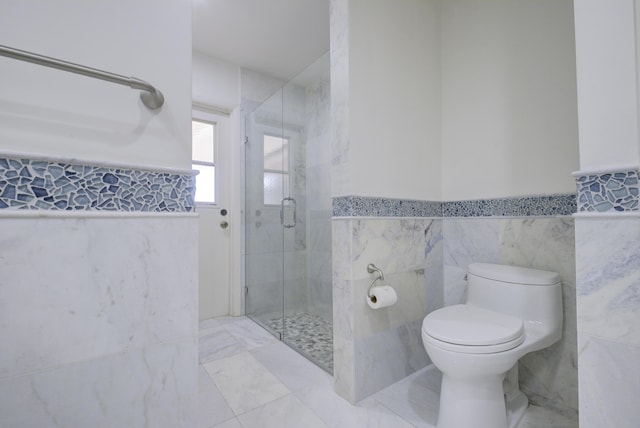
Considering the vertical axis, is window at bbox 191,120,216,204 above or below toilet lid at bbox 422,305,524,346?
above

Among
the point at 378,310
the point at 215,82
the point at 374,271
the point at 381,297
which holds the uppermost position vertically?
the point at 215,82

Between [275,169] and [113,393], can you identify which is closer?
[113,393]

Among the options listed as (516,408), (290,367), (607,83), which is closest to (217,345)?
Result: (290,367)

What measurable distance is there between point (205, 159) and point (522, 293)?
2.58 metres

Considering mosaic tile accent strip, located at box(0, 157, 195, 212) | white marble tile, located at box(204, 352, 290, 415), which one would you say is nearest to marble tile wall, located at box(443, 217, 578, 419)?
white marble tile, located at box(204, 352, 290, 415)

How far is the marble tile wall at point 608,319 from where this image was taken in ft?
2.53

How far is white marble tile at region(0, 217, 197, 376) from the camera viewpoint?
625mm

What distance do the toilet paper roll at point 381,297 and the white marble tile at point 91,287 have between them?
0.84 meters

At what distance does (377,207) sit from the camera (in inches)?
57.4

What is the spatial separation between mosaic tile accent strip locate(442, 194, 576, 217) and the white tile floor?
0.96 metres

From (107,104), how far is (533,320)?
180cm

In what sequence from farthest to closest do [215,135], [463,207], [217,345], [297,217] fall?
[215,135] < [297,217] < [217,345] < [463,207]

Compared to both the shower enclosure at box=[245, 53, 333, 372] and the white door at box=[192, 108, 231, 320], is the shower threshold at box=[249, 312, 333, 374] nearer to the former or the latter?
the shower enclosure at box=[245, 53, 333, 372]

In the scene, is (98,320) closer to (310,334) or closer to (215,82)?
(310,334)
